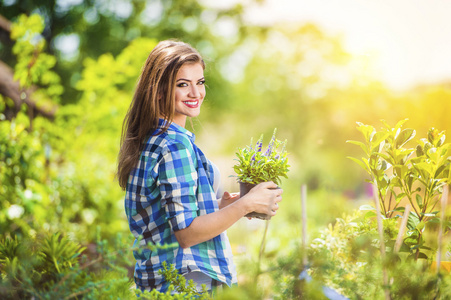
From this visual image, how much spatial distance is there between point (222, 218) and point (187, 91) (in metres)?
0.53

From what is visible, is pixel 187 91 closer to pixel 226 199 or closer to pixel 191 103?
pixel 191 103

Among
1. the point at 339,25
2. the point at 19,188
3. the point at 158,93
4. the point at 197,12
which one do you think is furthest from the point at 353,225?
the point at 339,25

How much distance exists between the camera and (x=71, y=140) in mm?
4332

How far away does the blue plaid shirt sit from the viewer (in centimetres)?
141

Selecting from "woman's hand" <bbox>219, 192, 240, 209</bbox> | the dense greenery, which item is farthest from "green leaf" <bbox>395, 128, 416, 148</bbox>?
"woman's hand" <bbox>219, 192, 240, 209</bbox>

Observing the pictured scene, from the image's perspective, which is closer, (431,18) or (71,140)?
(71,140)

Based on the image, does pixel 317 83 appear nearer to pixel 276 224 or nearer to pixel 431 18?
pixel 431 18

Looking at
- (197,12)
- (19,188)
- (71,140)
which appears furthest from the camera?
(197,12)

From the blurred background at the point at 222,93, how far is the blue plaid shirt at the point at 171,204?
5.3 inches

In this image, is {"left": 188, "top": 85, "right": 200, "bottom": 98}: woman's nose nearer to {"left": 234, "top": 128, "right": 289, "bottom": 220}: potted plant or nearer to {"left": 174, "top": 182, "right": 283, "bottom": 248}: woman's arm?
{"left": 234, "top": 128, "right": 289, "bottom": 220}: potted plant

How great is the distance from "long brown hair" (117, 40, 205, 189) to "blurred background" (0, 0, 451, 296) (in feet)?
1.57

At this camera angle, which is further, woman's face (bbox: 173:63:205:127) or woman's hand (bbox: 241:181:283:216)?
woman's face (bbox: 173:63:205:127)

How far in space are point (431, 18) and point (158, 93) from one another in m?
7.47

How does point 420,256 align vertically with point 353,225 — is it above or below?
below
